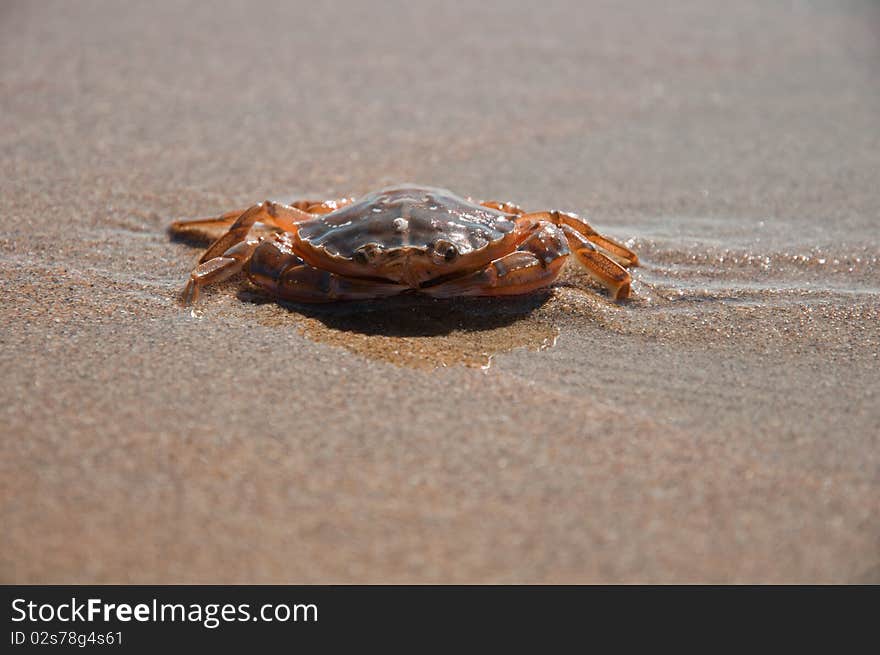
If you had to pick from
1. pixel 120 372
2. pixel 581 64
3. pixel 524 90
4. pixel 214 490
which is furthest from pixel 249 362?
pixel 581 64

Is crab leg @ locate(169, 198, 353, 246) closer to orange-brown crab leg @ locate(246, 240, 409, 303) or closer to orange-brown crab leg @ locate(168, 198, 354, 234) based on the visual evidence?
orange-brown crab leg @ locate(168, 198, 354, 234)

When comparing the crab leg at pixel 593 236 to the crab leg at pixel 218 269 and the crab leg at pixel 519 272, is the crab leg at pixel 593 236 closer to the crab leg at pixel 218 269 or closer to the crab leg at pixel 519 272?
the crab leg at pixel 519 272

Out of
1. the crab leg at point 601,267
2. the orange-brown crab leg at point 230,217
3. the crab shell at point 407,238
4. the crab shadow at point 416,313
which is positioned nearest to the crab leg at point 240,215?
the orange-brown crab leg at point 230,217

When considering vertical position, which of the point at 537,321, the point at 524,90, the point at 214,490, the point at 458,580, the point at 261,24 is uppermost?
the point at 261,24

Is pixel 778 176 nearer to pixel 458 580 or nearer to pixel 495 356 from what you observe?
pixel 495 356

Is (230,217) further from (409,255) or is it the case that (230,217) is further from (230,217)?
(409,255)

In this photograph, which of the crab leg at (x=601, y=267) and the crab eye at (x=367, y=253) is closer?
the crab eye at (x=367, y=253)

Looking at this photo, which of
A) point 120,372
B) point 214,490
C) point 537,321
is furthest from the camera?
point 537,321
